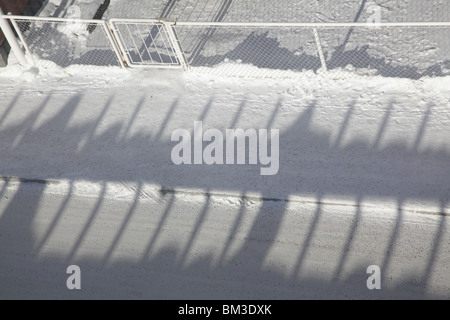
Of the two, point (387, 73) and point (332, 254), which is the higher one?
point (387, 73)

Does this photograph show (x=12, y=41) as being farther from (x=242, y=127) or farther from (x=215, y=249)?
(x=215, y=249)

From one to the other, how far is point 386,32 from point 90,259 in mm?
6594

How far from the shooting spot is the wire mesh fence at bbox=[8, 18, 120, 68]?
994cm

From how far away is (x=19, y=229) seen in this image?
7.61m

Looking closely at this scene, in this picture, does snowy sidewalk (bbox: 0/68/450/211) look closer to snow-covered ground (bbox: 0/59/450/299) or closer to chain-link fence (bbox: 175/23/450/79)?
snow-covered ground (bbox: 0/59/450/299)

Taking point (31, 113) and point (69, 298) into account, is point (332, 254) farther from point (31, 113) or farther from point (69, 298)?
point (31, 113)

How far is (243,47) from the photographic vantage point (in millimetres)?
9602

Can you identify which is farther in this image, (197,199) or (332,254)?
(197,199)

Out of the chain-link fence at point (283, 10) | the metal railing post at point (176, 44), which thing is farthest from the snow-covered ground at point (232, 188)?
the chain-link fence at point (283, 10)

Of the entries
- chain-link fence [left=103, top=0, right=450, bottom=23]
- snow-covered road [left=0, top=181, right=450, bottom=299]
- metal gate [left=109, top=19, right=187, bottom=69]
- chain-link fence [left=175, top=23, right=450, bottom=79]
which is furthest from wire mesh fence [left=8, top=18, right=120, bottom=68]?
snow-covered road [left=0, top=181, right=450, bottom=299]

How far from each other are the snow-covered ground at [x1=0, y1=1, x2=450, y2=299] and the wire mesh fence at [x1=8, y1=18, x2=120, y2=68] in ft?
3.05

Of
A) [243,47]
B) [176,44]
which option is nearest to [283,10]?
[243,47]

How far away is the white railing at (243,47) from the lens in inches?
344

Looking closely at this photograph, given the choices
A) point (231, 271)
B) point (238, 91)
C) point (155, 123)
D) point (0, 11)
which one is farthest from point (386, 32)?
point (0, 11)
